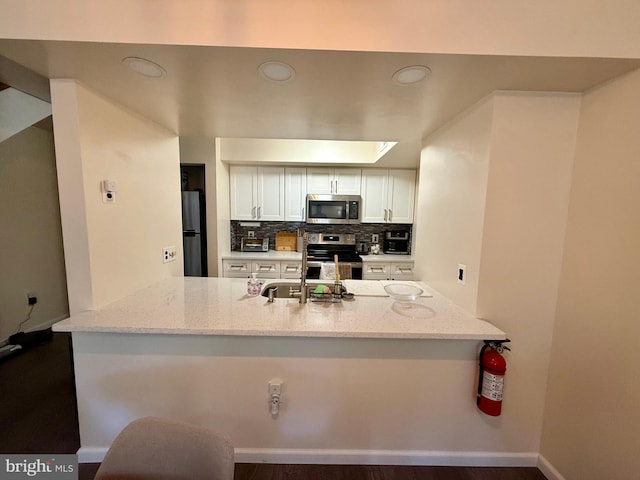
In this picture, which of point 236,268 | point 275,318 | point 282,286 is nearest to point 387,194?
point 282,286

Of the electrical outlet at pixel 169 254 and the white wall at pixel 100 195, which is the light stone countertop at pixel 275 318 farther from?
the electrical outlet at pixel 169 254

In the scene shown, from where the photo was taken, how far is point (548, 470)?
4.40 ft

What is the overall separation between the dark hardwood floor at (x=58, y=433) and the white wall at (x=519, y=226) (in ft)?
1.33

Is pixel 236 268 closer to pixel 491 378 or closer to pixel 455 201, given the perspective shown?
pixel 455 201

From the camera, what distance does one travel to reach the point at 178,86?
128 cm

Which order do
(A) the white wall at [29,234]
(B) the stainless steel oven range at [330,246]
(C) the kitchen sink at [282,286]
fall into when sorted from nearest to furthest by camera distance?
(C) the kitchen sink at [282,286]
(A) the white wall at [29,234]
(B) the stainless steel oven range at [330,246]

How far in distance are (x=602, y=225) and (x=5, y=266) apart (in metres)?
4.75

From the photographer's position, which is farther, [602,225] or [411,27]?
[602,225]

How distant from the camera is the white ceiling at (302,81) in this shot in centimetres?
99

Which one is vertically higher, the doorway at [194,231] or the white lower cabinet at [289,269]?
the doorway at [194,231]

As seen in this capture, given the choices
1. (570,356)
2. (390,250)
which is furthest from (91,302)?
(390,250)

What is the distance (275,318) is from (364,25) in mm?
1379

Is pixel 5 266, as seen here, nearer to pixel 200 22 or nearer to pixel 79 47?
pixel 79 47

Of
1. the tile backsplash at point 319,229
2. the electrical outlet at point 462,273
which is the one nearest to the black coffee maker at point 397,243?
the tile backsplash at point 319,229
